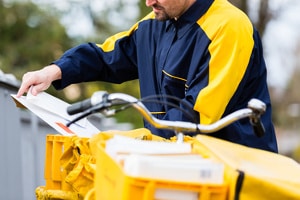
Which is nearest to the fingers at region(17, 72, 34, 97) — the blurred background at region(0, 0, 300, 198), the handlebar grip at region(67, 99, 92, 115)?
the handlebar grip at region(67, 99, 92, 115)

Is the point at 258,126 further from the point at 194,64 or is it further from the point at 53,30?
the point at 53,30

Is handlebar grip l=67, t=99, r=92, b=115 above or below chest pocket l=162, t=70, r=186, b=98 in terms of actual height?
below

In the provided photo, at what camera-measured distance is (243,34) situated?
4109 mm

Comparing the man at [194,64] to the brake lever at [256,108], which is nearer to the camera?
the brake lever at [256,108]

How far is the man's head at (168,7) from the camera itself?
4.17 meters

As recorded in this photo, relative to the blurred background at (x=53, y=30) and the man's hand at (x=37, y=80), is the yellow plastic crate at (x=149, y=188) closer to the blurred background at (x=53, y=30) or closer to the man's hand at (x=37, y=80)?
the man's hand at (x=37, y=80)

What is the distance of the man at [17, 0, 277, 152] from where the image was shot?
396 cm

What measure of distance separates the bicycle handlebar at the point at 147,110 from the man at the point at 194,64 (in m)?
0.61

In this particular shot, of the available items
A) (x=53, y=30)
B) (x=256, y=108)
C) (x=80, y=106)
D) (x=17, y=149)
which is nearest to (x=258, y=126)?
(x=256, y=108)

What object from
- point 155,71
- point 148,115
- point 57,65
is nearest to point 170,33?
point 155,71

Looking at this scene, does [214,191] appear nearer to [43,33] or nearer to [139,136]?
[139,136]

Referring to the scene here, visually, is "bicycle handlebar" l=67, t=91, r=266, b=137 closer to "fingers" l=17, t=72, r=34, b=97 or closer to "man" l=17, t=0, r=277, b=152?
"man" l=17, t=0, r=277, b=152

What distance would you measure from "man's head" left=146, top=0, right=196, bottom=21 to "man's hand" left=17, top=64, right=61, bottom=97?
690mm

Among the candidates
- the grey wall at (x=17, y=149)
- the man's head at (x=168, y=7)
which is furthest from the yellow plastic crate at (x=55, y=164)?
the grey wall at (x=17, y=149)
